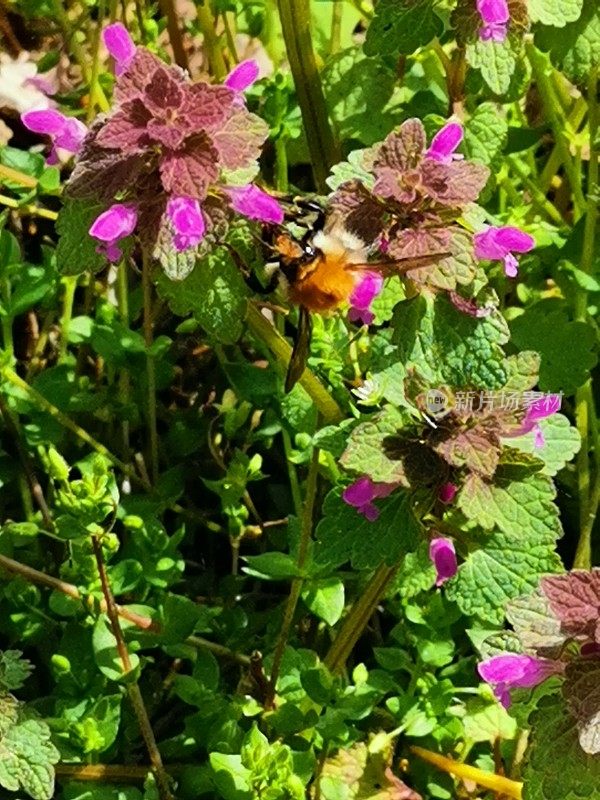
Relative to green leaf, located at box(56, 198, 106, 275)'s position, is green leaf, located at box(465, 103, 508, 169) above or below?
below

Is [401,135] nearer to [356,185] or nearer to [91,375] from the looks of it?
[356,185]

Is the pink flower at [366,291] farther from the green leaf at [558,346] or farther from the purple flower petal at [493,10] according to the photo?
the green leaf at [558,346]

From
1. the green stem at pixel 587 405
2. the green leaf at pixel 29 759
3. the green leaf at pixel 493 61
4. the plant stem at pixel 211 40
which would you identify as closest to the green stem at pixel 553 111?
the green stem at pixel 587 405

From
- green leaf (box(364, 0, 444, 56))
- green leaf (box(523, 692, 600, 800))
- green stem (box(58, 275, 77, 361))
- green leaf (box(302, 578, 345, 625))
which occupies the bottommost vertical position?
green leaf (box(302, 578, 345, 625))

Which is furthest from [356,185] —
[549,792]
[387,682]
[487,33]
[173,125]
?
[387,682]

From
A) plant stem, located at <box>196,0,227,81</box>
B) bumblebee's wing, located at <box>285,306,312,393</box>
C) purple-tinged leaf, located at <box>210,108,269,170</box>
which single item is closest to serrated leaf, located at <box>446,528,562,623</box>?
bumblebee's wing, located at <box>285,306,312,393</box>

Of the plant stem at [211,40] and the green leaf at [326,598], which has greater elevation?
the plant stem at [211,40]

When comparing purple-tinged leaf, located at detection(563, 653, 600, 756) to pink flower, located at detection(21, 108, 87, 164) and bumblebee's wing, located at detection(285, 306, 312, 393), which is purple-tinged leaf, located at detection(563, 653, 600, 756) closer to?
bumblebee's wing, located at detection(285, 306, 312, 393)
